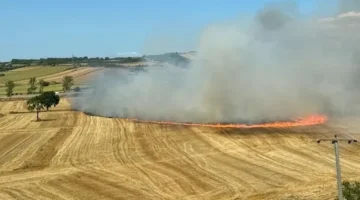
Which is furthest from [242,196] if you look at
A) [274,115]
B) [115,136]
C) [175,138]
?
[274,115]

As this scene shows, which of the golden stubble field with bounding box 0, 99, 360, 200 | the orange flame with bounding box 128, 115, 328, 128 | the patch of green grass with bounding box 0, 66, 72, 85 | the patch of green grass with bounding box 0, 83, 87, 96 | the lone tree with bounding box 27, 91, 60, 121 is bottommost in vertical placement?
the golden stubble field with bounding box 0, 99, 360, 200

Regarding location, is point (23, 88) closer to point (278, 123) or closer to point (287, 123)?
point (278, 123)

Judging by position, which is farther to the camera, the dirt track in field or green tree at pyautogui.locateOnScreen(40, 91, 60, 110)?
the dirt track in field

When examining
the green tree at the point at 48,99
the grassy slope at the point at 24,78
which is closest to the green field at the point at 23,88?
the grassy slope at the point at 24,78

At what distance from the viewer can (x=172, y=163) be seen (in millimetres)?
37219

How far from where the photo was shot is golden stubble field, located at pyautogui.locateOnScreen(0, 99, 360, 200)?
30.2 meters

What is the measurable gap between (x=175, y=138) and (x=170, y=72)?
2868 cm

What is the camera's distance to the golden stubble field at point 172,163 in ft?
99.1

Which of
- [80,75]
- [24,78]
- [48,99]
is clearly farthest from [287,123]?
[24,78]

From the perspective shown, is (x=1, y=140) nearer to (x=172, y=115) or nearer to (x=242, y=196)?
(x=172, y=115)

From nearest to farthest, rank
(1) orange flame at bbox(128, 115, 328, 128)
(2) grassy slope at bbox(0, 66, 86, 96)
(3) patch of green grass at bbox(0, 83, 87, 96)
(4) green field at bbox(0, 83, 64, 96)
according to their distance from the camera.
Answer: (1) orange flame at bbox(128, 115, 328, 128) → (3) patch of green grass at bbox(0, 83, 87, 96) → (4) green field at bbox(0, 83, 64, 96) → (2) grassy slope at bbox(0, 66, 86, 96)

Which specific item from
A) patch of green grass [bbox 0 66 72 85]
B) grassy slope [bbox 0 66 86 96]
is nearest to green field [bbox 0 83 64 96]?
grassy slope [bbox 0 66 86 96]

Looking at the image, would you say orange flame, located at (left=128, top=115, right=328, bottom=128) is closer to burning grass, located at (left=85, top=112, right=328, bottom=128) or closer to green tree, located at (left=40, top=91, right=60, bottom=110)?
burning grass, located at (left=85, top=112, right=328, bottom=128)

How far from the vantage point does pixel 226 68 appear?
64.4 m
